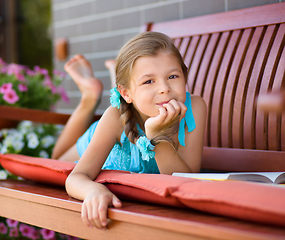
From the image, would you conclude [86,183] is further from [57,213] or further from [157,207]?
[157,207]

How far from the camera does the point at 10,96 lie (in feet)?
7.36

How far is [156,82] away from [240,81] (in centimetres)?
63

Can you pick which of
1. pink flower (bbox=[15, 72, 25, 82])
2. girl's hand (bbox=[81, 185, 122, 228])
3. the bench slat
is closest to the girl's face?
girl's hand (bbox=[81, 185, 122, 228])

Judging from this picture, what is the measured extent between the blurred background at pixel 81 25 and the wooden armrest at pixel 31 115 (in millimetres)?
732

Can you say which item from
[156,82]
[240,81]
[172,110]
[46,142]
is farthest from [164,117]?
[46,142]

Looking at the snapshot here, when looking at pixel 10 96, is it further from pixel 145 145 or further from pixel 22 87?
pixel 145 145

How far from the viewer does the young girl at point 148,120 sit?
1.15 meters

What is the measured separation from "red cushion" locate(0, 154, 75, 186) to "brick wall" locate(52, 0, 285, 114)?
1302 millimetres

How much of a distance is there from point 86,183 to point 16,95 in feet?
4.79

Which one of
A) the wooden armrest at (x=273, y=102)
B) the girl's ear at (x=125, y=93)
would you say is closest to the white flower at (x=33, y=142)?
the girl's ear at (x=125, y=93)

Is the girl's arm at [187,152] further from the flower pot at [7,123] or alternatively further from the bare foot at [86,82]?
the flower pot at [7,123]

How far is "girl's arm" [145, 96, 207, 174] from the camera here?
1.24m

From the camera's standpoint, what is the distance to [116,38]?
2686mm

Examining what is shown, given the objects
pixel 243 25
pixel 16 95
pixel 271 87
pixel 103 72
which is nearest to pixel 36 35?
pixel 103 72
